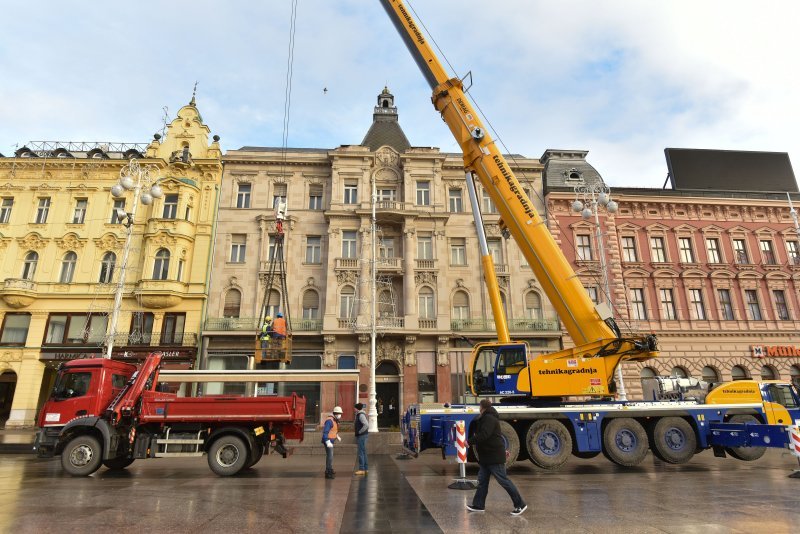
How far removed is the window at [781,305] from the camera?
3012cm

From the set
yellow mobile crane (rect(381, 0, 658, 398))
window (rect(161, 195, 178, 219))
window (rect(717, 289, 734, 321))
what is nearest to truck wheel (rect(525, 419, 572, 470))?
yellow mobile crane (rect(381, 0, 658, 398))

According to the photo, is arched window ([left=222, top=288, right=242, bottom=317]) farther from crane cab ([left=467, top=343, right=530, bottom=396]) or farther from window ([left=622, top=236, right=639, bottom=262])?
window ([left=622, top=236, right=639, bottom=262])

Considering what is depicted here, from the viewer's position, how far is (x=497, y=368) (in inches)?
501

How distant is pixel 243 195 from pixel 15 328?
16.3m

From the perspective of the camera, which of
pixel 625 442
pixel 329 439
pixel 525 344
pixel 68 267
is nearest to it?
pixel 329 439

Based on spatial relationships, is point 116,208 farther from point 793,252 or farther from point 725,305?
point 793,252

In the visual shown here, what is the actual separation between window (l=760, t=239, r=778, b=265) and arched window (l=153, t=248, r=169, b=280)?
135ft

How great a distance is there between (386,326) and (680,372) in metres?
19.4

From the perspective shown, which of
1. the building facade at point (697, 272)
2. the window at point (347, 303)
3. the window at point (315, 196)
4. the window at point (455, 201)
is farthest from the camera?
the window at point (455, 201)

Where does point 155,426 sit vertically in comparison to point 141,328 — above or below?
below

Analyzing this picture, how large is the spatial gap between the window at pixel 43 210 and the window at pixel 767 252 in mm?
50280

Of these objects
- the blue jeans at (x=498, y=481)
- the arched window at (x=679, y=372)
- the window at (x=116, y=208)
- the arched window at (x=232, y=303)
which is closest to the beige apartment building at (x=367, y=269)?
the arched window at (x=232, y=303)

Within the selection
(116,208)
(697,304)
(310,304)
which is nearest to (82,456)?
(310,304)

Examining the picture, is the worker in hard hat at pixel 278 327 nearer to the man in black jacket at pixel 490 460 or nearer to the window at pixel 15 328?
the man in black jacket at pixel 490 460
